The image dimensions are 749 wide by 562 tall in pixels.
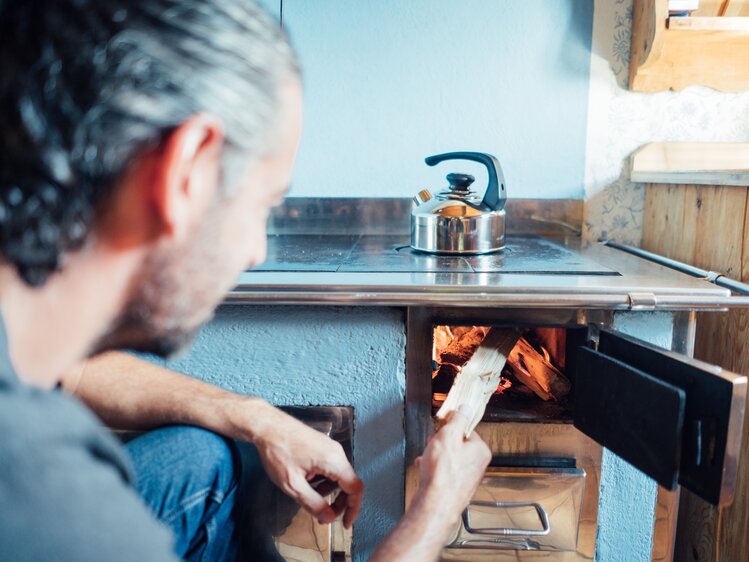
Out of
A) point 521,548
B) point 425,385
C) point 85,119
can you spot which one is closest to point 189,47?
point 85,119

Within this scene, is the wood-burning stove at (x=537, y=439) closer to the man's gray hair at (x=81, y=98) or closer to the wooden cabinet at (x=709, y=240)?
the wooden cabinet at (x=709, y=240)

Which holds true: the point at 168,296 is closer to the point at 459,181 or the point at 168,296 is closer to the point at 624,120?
the point at 459,181

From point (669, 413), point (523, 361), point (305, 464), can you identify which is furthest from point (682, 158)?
point (305, 464)

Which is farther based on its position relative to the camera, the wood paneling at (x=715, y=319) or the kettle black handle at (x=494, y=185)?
the kettle black handle at (x=494, y=185)

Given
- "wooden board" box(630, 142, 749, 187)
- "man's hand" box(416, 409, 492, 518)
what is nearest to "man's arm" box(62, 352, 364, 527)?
"man's hand" box(416, 409, 492, 518)

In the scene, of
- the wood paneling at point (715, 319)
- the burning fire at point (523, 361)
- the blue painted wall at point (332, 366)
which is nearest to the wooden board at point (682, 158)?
the wood paneling at point (715, 319)

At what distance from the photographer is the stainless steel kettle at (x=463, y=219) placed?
4.66 feet

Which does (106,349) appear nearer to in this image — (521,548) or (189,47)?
(189,47)

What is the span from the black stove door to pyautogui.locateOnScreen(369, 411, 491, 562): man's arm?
208 mm

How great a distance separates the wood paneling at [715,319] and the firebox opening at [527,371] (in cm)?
31

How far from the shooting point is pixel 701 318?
4.64ft

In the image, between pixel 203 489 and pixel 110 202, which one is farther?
pixel 203 489

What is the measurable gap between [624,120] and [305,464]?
4.26ft

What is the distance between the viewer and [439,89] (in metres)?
1.78
